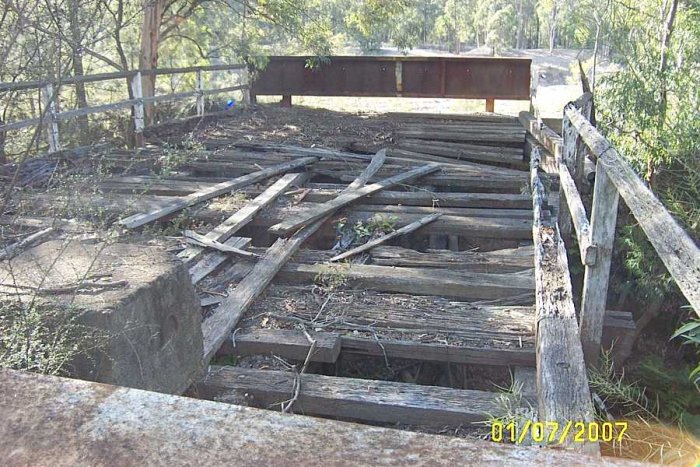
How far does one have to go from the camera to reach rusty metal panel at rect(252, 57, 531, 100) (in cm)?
1462

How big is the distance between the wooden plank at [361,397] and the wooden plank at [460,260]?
1812mm

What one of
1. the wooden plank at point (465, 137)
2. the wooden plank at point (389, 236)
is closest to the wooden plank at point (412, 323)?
the wooden plank at point (389, 236)

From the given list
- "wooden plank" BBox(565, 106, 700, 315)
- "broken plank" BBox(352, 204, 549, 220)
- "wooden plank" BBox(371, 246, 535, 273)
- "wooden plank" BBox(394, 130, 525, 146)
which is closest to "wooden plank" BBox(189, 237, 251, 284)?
"wooden plank" BBox(371, 246, 535, 273)

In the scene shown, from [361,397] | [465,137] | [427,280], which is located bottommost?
[361,397]

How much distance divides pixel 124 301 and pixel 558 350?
2059mm

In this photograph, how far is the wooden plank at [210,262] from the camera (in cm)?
458

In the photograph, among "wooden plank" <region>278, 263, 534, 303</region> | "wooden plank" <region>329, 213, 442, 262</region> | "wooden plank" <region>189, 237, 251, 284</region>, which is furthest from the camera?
"wooden plank" <region>329, 213, 442, 262</region>

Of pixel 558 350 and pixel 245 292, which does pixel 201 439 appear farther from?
pixel 245 292

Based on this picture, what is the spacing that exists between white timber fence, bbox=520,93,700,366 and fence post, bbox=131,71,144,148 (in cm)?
703

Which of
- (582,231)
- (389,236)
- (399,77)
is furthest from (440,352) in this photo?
(399,77)

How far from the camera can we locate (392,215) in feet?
20.4

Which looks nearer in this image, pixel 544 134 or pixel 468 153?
pixel 544 134

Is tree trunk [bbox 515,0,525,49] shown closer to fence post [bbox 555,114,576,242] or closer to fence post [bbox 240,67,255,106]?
fence post [bbox 240,67,255,106]

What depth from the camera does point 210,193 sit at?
6711 millimetres
